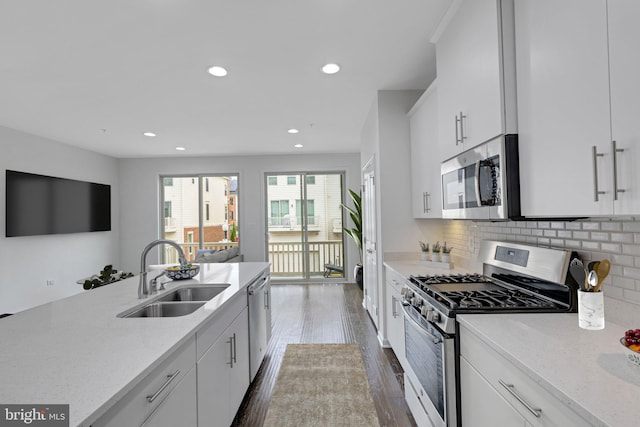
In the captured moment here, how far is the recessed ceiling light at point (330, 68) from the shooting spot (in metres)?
2.80

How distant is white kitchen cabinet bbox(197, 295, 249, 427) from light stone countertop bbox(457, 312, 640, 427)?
121cm

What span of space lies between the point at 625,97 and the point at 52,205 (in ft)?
21.4

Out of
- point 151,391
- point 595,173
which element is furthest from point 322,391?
point 595,173

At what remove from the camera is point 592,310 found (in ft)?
3.82

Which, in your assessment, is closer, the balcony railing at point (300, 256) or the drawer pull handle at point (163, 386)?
the drawer pull handle at point (163, 386)

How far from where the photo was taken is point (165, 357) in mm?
1139

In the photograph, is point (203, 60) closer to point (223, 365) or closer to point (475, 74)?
point (475, 74)

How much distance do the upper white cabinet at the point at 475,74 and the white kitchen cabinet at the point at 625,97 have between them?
0.50m

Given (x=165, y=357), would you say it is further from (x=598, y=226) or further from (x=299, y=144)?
(x=299, y=144)

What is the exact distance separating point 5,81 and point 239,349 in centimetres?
327

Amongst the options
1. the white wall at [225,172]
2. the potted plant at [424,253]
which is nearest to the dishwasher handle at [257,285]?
the potted plant at [424,253]

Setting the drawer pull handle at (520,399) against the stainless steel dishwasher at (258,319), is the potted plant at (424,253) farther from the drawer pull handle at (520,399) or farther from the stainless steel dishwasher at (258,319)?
the drawer pull handle at (520,399)

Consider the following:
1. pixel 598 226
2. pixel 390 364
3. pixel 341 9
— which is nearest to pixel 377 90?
pixel 341 9

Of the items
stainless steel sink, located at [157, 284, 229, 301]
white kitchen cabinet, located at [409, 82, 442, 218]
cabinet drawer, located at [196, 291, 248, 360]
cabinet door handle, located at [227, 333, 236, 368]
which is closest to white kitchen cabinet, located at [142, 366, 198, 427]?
cabinet drawer, located at [196, 291, 248, 360]
